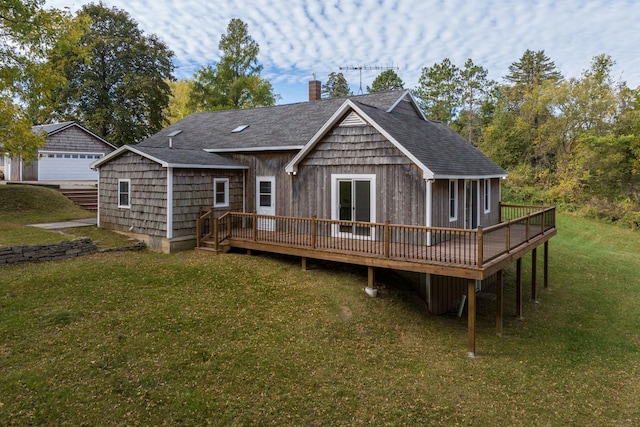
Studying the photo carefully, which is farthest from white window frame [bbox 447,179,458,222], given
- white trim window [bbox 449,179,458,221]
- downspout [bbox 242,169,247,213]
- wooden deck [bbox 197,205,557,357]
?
downspout [bbox 242,169,247,213]

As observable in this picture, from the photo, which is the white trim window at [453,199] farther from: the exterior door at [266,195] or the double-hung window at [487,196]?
the exterior door at [266,195]

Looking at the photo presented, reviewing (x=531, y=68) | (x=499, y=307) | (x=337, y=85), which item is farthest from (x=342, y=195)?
(x=337, y=85)

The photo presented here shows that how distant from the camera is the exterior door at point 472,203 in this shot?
14414 millimetres

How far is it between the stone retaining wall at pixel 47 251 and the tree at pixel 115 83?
26436 mm

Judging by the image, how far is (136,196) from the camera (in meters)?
15.5

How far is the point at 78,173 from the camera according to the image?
98.4 ft

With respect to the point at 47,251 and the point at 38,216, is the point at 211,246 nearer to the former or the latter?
the point at 47,251

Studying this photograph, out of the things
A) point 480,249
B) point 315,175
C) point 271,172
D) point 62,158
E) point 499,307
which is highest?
point 62,158

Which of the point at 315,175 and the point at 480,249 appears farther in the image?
the point at 315,175

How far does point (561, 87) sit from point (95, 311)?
36438 mm

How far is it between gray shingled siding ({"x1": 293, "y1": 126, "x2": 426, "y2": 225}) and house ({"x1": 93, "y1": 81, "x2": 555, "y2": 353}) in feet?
0.10

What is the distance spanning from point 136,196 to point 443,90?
40626mm

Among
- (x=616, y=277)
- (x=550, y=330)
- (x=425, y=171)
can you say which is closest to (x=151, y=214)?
(x=425, y=171)

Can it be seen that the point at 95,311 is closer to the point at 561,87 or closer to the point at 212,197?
the point at 212,197
